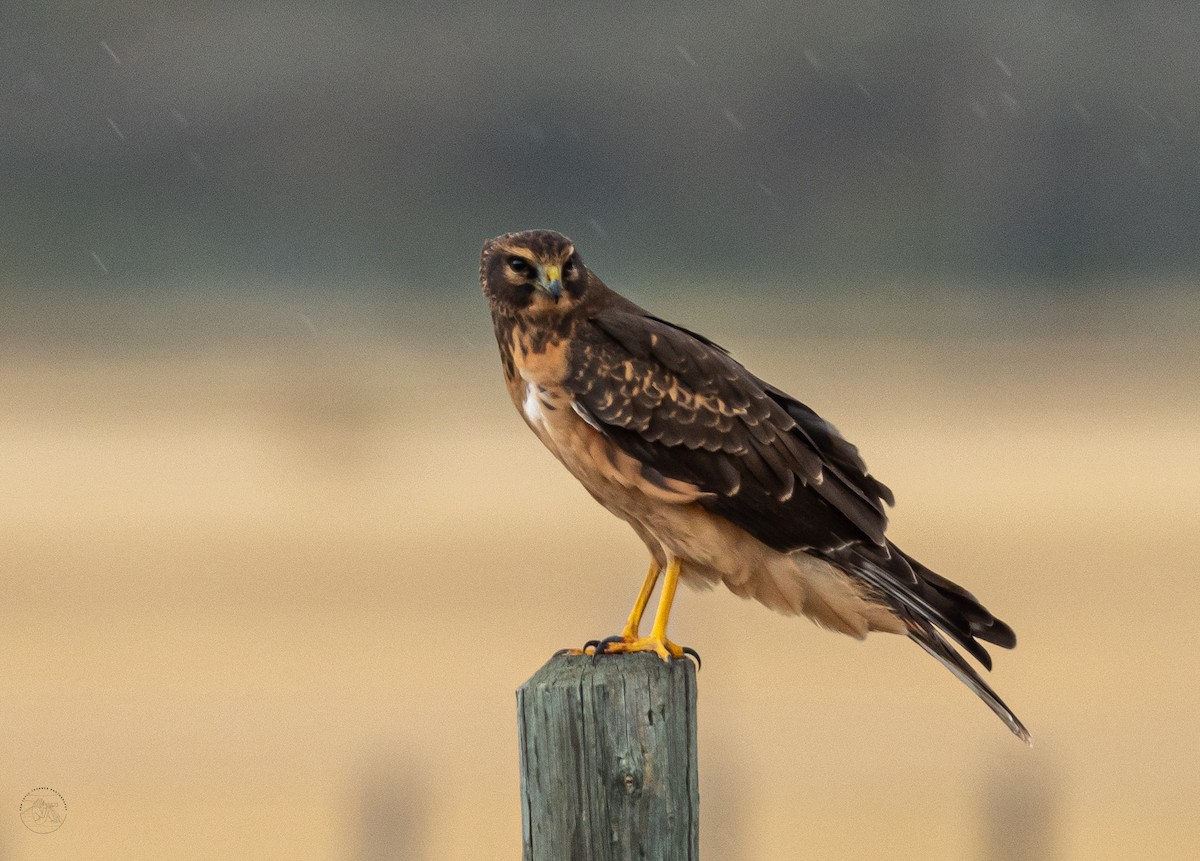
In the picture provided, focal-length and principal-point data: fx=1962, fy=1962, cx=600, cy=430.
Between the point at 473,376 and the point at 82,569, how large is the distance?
12.0 m

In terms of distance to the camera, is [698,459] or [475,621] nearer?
[698,459]

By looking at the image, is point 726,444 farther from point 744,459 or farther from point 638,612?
point 638,612

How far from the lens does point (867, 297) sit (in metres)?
38.0

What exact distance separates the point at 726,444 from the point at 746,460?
63 millimetres

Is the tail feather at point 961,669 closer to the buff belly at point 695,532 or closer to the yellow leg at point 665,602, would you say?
the buff belly at point 695,532

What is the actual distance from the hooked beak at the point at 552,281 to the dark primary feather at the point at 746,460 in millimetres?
145

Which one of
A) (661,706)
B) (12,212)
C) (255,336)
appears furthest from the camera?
(12,212)

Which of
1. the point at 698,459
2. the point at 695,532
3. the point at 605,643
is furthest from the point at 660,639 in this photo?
the point at 698,459

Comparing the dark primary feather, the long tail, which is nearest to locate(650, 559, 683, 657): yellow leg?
the dark primary feather

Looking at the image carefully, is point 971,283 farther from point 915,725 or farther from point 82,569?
point 915,725

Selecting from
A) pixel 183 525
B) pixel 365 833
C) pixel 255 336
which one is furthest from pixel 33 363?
pixel 365 833

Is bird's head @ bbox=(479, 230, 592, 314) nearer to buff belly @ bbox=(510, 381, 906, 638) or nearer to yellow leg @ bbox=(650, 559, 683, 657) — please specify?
buff belly @ bbox=(510, 381, 906, 638)

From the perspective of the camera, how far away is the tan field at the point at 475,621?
9258mm

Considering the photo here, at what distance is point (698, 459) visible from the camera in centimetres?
486
